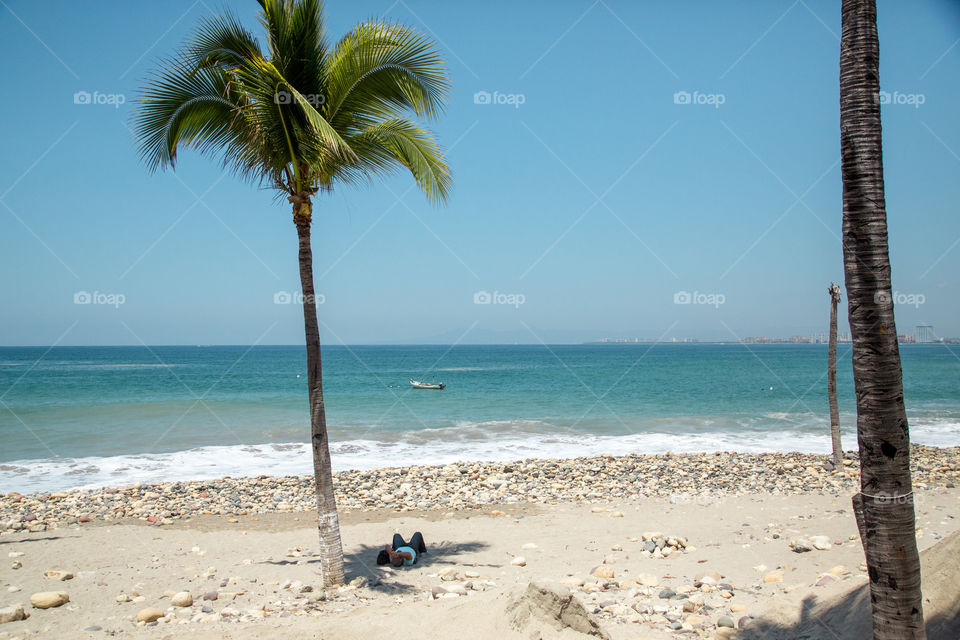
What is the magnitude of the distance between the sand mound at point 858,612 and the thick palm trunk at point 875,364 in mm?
1281

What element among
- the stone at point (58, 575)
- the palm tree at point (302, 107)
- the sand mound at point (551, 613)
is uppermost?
the palm tree at point (302, 107)

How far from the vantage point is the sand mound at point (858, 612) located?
433 centimetres

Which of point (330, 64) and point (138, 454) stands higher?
point (330, 64)

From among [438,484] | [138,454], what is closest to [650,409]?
[438,484]

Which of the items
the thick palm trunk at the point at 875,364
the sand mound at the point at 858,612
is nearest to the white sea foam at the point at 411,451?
the sand mound at the point at 858,612

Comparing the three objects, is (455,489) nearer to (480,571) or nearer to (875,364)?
(480,571)

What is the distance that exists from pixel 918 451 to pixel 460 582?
17436 millimetres

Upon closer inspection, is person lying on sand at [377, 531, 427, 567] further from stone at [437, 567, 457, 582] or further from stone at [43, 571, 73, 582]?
stone at [43, 571, 73, 582]

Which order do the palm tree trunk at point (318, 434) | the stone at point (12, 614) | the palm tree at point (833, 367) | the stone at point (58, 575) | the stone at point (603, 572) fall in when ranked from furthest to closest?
the palm tree at point (833, 367) → the stone at point (58, 575) → the stone at point (603, 572) → the palm tree trunk at point (318, 434) → the stone at point (12, 614)

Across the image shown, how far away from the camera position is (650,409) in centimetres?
3562

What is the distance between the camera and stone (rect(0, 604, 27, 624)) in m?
6.26

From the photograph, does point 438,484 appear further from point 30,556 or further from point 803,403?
point 803,403

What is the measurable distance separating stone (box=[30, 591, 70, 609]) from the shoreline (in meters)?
4.57

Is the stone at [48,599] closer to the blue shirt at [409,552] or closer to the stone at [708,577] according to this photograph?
the blue shirt at [409,552]
